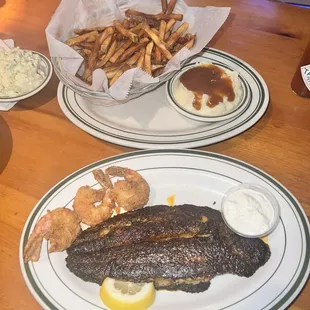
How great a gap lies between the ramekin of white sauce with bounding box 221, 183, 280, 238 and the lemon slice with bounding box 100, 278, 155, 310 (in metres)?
0.37

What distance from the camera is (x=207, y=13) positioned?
210cm

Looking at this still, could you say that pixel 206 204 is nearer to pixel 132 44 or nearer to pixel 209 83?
pixel 209 83

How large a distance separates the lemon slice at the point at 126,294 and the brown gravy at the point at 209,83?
90 cm

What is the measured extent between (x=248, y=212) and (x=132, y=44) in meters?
1.01

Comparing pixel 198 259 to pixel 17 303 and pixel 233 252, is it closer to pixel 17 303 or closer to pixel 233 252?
pixel 233 252

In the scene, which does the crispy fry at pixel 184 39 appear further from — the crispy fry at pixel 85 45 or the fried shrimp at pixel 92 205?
the fried shrimp at pixel 92 205

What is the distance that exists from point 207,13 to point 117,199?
44.0 inches

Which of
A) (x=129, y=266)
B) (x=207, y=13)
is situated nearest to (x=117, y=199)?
(x=129, y=266)

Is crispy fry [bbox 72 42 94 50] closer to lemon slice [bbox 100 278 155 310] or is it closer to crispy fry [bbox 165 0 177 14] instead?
crispy fry [bbox 165 0 177 14]

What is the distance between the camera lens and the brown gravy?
6.25ft

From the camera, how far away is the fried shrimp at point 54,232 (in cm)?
144

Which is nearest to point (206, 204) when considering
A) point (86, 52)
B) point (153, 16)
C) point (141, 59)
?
point (141, 59)

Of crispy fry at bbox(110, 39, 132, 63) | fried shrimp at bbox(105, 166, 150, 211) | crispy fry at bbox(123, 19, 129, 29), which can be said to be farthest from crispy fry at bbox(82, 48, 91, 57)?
fried shrimp at bbox(105, 166, 150, 211)

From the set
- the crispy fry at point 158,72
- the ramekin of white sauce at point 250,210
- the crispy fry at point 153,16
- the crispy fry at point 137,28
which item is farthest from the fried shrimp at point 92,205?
the crispy fry at point 153,16
